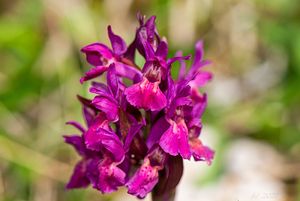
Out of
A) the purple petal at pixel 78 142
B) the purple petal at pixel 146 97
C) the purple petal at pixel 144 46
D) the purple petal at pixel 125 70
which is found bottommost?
the purple petal at pixel 78 142

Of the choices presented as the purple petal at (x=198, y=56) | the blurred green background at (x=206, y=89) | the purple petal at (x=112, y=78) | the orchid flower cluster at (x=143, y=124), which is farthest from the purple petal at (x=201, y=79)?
the blurred green background at (x=206, y=89)

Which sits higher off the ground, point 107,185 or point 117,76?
point 117,76

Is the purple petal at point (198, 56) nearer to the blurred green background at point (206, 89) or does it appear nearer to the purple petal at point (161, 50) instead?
the purple petal at point (161, 50)

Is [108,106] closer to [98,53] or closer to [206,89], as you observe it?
[98,53]

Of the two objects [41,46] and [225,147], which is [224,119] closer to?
[225,147]

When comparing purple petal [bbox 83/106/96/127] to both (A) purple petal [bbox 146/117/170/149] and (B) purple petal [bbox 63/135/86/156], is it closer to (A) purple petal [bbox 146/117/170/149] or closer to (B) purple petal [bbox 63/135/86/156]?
(B) purple petal [bbox 63/135/86/156]

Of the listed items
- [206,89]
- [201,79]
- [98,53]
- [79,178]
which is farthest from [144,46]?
[206,89]

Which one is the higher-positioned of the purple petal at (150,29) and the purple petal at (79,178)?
the purple petal at (150,29)

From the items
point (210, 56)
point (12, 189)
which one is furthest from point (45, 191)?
point (210, 56)
